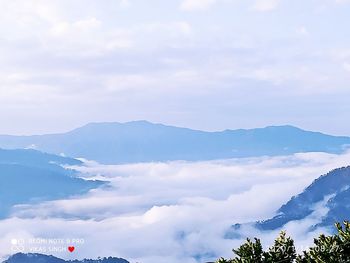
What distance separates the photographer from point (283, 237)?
53781 mm

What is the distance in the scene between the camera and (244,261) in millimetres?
50719

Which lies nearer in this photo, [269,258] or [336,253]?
[336,253]

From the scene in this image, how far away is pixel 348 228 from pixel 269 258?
6986 millimetres

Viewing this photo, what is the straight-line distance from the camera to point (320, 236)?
2032 inches

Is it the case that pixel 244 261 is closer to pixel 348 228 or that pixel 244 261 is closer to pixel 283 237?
pixel 283 237

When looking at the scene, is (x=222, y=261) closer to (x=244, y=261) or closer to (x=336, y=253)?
(x=244, y=261)

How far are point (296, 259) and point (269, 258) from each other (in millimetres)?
2533

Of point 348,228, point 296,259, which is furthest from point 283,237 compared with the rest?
point 348,228

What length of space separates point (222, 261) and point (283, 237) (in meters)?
6.03

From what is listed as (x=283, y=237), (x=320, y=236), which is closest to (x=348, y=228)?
(x=320, y=236)

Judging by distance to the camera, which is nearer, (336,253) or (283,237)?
(336,253)

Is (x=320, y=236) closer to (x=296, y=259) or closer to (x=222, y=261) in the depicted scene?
(x=296, y=259)

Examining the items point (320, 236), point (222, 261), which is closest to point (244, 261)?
point (222, 261)

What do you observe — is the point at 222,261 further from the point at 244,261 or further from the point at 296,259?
the point at 296,259
